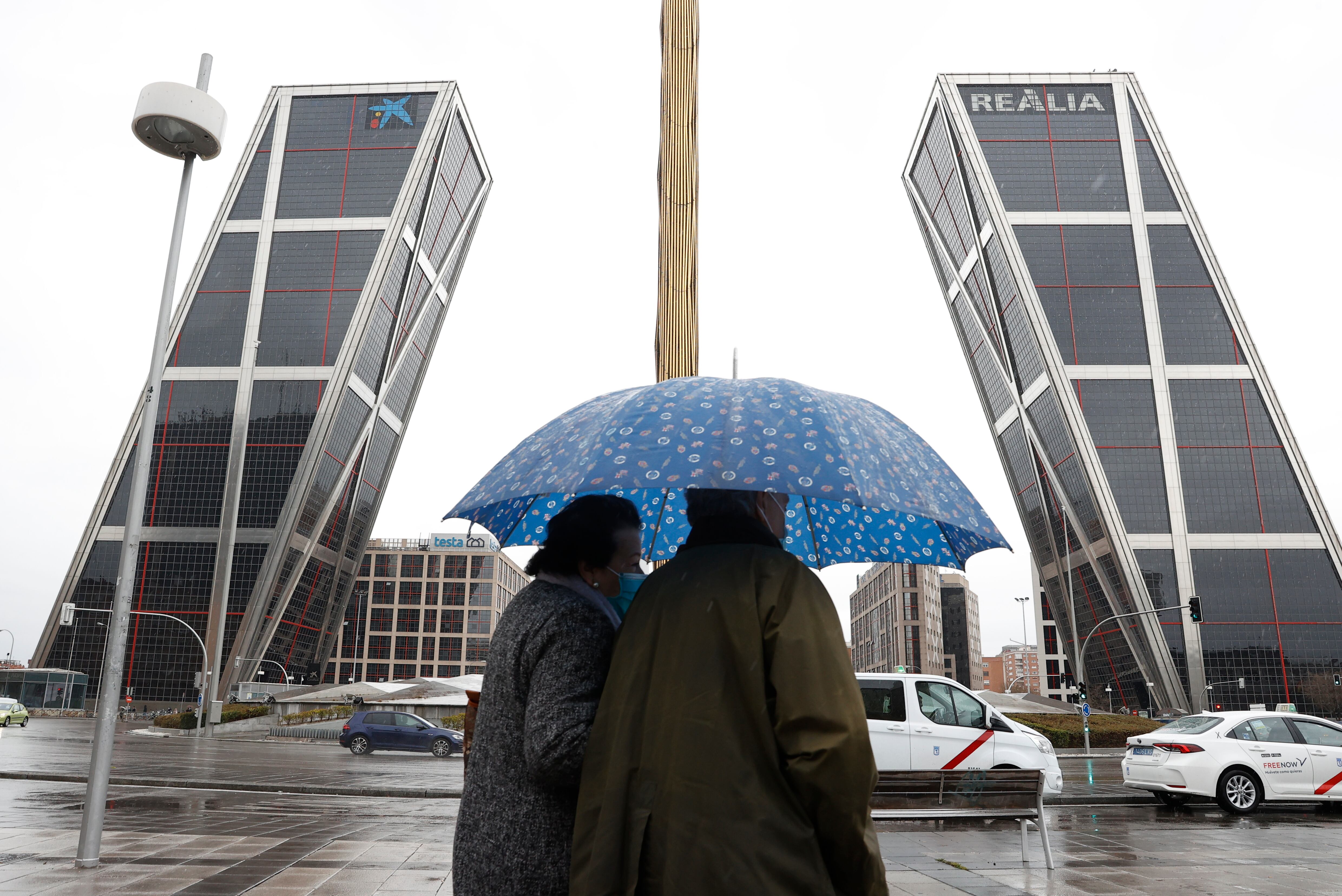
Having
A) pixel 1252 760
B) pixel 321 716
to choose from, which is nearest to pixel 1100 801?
pixel 1252 760

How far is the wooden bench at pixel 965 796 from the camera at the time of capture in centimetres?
793

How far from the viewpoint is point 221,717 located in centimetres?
4084

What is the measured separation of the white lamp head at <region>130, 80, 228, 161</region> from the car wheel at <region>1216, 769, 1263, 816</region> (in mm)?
13049

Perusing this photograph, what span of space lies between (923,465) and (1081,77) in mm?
70066

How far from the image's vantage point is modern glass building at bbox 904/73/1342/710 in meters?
55.1

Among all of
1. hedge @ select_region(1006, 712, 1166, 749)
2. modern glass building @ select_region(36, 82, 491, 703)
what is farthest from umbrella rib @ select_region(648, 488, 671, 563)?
modern glass building @ select_region(36, 82, 491, 703)

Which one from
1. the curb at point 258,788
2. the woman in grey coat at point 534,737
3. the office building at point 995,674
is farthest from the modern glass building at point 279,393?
the office building at point 995,674

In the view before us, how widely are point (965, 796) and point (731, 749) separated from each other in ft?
22.1

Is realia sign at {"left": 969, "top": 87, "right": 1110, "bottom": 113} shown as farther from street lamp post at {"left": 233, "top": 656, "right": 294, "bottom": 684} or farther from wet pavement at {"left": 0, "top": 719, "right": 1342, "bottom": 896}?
street lamp post at {"left": 233, "top": 656, "right": 294, "bottom": 684}

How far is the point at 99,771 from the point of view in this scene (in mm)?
6996

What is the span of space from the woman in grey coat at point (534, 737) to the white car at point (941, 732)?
953 cm

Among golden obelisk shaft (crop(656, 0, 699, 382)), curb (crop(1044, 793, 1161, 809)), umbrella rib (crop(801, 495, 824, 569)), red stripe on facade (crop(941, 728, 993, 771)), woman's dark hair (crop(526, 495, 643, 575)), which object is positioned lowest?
curb (crop(1044, 793, 1161, 809))

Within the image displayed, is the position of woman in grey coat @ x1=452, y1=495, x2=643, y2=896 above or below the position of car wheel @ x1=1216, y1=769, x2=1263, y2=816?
above

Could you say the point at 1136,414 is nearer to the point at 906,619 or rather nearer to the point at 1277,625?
the point at 1277,625
